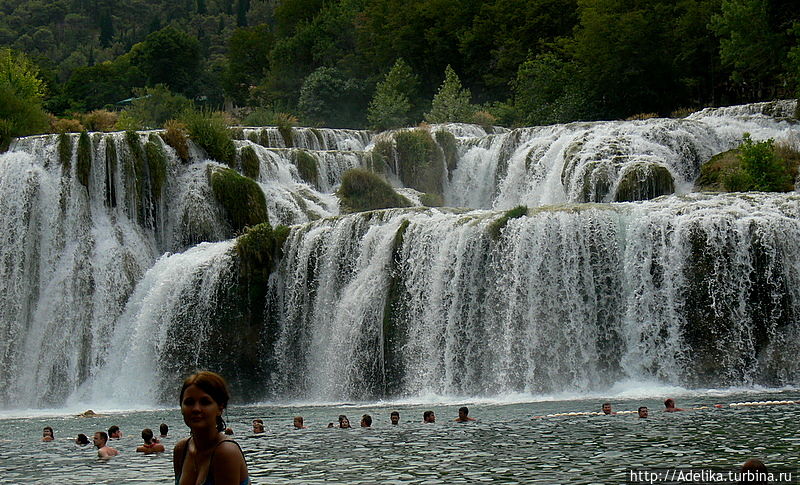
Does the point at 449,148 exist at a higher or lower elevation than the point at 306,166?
higher

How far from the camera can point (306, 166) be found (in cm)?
3419

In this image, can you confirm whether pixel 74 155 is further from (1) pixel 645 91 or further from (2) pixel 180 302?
(1) pixel 645 91

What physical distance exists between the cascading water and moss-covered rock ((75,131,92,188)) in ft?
0.21

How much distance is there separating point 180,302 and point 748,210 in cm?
1421

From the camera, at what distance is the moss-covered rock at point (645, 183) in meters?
27.4

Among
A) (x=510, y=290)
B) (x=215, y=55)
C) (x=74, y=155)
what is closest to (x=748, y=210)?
(x=510, y=290)

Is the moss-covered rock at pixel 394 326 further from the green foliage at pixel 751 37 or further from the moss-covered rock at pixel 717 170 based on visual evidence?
the green foliage at pixel 751 37

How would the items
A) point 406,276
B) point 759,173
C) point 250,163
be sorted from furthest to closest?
point 250,163
point 759,173
point 406,276

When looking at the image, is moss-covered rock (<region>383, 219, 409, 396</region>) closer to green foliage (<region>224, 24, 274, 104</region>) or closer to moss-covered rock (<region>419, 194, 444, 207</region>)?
moss-covered rock (<region>419, 194, 444, 207</region>)

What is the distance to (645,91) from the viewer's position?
4616 centimetres

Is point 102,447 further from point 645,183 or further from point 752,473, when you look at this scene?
point 645,183

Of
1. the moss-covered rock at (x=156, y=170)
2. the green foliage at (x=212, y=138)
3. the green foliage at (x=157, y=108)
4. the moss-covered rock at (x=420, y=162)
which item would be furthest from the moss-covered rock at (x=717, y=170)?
the green foliage at (x=157, y=108)

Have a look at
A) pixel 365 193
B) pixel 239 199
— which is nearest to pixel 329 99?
pixel 365 193

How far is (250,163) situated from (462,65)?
3045 centimetres
